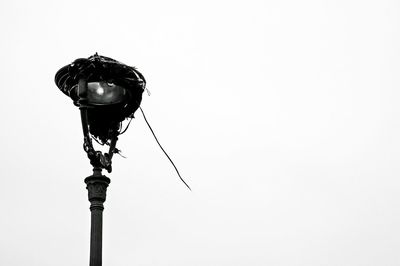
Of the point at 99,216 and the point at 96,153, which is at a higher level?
the point at 96,153

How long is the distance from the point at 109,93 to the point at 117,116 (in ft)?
1.04

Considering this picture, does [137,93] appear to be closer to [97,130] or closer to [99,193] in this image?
[97,130]

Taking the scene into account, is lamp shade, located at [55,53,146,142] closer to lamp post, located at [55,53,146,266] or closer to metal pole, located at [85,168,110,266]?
lamp post, located at [55,53,146,266]

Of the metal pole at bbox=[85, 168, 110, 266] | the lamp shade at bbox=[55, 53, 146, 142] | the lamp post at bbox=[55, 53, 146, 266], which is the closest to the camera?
the metal pole at bbox=[85, 168, 110, 266]

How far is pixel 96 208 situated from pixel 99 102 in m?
1.05

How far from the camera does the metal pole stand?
6.91 m

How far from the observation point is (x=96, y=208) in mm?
7180

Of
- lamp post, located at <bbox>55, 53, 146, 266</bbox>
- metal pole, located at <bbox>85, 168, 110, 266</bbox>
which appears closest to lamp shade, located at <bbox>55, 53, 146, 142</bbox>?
lamp post, located at <bbox>55, 53, 146, 266</bbox>

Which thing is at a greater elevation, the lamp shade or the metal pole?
the lamp shade

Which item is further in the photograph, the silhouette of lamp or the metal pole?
the silhouette of lamp

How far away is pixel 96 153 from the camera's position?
729cm

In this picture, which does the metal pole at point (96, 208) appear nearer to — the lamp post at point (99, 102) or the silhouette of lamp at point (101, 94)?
the lamp post at point (99, 102)

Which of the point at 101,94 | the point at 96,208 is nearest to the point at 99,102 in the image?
the point at 101,94

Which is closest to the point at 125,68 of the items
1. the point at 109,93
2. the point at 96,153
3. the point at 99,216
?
the point at 109,93
